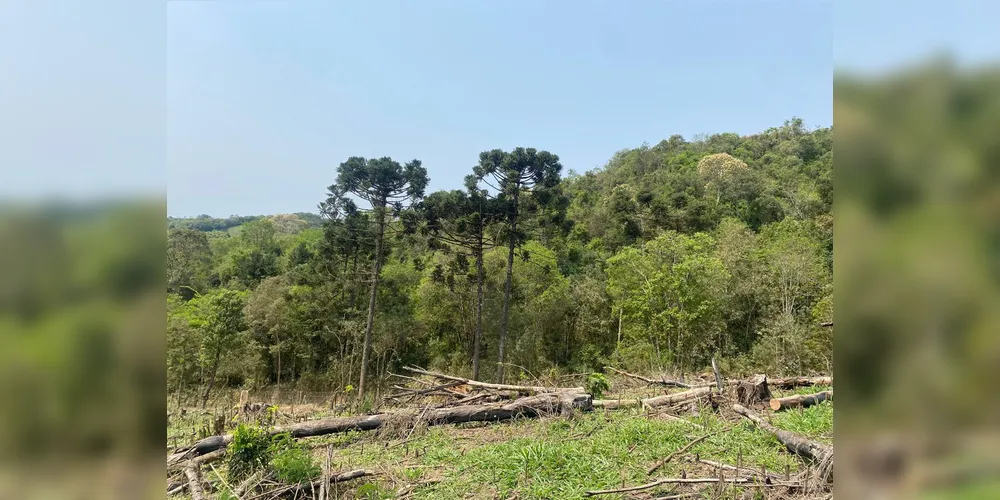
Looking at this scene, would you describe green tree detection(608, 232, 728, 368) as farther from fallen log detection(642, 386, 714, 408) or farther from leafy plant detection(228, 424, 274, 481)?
leafy plant detection(228, 424, 274, 481)

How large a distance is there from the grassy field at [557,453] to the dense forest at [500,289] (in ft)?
26.4

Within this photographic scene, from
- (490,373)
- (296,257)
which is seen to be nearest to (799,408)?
(490,373)

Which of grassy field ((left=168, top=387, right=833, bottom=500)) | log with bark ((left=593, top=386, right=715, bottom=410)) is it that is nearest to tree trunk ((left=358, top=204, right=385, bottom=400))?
grassy field ((left=168, top=387, right=833, bottom=500))

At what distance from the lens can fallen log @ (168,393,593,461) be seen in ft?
24.1

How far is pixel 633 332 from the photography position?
1861cm

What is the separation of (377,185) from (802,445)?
16.8 m

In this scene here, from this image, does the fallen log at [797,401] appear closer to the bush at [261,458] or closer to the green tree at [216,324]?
→ the bush at [261,458]

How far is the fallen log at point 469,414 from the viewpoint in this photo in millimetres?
7356
